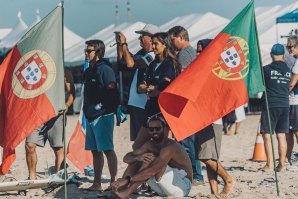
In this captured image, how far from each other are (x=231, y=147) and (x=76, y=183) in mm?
6151

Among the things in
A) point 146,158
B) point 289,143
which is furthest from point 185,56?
point 289,143

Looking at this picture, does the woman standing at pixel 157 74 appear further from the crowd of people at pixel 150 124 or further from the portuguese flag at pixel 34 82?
the portuguese flag at pixel 34 82

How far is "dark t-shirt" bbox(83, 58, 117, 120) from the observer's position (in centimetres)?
913

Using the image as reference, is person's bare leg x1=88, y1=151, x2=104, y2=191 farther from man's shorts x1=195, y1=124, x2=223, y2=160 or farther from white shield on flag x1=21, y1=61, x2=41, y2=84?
white shield on flag x1=21, y1=61, x2=41, y2=84

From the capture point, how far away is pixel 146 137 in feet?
28.1

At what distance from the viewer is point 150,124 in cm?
837

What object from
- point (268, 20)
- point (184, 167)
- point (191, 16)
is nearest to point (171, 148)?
point (184, 167)

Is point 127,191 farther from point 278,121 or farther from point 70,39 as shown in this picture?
point 70,39

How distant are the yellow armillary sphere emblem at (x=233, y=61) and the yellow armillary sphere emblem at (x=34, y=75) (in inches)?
61.0

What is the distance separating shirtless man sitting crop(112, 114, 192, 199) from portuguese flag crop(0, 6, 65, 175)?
2.94ft

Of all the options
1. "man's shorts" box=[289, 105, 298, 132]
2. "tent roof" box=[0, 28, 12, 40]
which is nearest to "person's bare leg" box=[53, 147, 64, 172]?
"man's shorts" box=[289, 105, 298, 132]

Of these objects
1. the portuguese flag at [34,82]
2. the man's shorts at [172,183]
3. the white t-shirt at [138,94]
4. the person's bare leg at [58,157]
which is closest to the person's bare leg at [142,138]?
the man's shorts at [172,183]

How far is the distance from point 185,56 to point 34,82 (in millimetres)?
1700

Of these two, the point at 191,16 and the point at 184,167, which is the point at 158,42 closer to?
the point at 184,167
